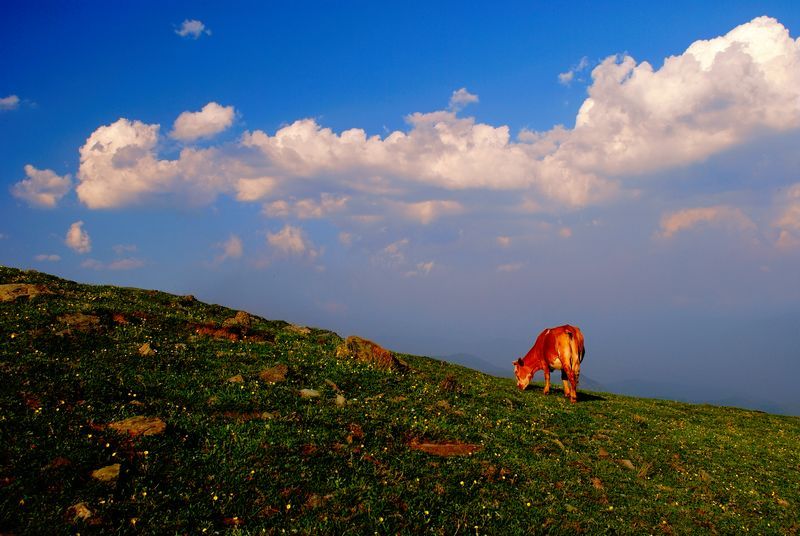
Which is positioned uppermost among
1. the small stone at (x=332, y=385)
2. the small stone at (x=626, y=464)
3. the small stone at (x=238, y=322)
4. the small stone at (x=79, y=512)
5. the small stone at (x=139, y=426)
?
the small stone at (x=238, y=322)

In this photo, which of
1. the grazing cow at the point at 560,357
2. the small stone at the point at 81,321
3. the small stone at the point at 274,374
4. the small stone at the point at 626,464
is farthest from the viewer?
the grazing cow at the point at 560,357

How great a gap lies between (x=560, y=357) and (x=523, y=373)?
3137 mm

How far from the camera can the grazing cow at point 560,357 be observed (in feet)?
89.9

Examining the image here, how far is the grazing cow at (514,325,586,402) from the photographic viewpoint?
2739 cm

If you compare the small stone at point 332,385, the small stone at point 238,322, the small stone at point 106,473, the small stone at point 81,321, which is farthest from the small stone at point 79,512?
the small stone at point 238,322

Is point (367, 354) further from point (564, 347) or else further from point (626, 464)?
→ point (564, 347)

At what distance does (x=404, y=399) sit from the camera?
18.4m

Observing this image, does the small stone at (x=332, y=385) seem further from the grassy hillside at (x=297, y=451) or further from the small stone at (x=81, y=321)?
the small stone at (x=81, y=321)

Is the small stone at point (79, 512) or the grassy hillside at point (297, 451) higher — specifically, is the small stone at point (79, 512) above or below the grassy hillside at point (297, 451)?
below

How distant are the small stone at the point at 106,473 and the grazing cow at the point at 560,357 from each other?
75.6 feet

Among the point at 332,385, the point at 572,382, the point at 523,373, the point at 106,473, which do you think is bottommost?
the point at 106,473

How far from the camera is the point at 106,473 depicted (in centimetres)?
1030

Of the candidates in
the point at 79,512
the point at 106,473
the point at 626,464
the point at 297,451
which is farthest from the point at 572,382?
the point at 79,512

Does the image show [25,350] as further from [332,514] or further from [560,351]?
[560,351]
